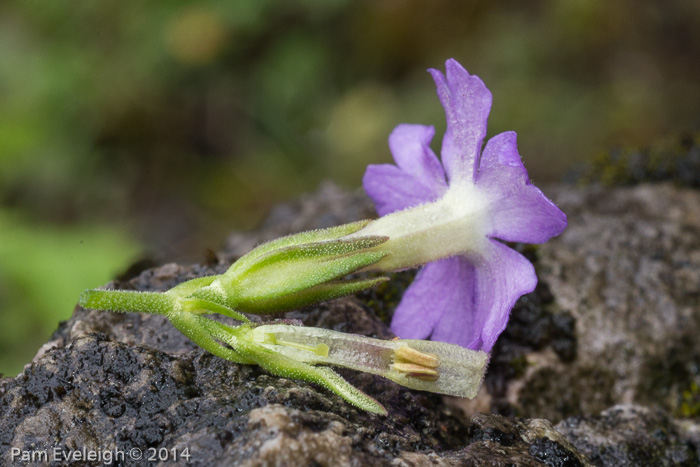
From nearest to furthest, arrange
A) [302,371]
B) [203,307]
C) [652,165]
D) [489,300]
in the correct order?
[302,371], [203,307], [489,300], [652,165]

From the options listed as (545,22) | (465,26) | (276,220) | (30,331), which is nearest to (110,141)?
(30,331)

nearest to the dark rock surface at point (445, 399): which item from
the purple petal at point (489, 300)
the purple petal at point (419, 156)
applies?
the purple petal at point (489, 300)

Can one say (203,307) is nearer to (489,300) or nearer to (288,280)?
(288,280)

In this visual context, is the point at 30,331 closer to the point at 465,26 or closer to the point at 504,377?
the point at 504,377

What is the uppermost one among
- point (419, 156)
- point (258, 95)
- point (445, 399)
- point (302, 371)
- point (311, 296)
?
point (258, 95)

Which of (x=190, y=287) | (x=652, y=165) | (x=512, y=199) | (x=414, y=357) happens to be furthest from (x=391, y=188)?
(x=652, y=165)

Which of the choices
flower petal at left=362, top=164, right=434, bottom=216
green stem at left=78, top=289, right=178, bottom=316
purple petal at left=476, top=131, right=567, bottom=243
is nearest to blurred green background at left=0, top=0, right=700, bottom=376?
flower petal at left=362, top=164, right=434, bottom=216
